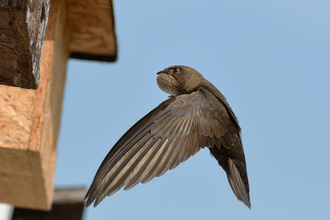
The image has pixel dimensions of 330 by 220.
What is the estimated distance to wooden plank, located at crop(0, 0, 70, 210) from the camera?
243 cm

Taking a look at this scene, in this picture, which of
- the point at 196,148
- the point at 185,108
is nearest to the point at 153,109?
the point at 185,108

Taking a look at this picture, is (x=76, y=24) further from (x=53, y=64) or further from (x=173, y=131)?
(x=173, y=131)

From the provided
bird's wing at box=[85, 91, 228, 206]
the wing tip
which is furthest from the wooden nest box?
the wing tip

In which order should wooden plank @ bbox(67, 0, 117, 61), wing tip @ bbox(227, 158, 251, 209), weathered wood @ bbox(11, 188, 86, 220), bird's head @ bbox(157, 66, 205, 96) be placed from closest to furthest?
wing tip @ bbox(227, 158, 251, 209) < bird's head @ bbox(157, 66, 205, 96) < wooden plank @ bbox(67, 0, 117, 61) < weathered wood @ bbox(11, 188, 86, 220)

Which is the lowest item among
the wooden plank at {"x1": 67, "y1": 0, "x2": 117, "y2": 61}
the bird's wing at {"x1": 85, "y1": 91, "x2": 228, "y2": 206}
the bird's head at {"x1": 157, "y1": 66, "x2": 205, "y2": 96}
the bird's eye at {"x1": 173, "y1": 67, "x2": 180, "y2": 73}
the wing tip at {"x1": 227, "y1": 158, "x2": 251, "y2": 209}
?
the wing tip at {"x1": 227, "y1": 158, "x2": 251, "y2": 209}

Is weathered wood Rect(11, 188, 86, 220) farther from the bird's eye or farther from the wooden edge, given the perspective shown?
the bird's eye

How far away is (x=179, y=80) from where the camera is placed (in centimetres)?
286

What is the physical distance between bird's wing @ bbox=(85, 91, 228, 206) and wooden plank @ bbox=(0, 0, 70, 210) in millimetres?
474

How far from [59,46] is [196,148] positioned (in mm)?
1243

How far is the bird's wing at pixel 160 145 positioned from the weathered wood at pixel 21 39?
0.51 metres

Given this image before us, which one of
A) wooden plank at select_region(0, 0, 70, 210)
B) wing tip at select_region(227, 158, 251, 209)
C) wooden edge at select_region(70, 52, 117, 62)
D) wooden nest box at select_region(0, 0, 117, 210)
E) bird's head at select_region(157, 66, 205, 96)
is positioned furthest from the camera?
wooden edge at select_region(70, 52, 117, 62)

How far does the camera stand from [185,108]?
238 centimetres

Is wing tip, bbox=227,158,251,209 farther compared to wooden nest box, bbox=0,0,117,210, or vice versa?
wing tip, bbox=227,158,251,209

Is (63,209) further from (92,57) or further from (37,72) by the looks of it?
(37,72)
